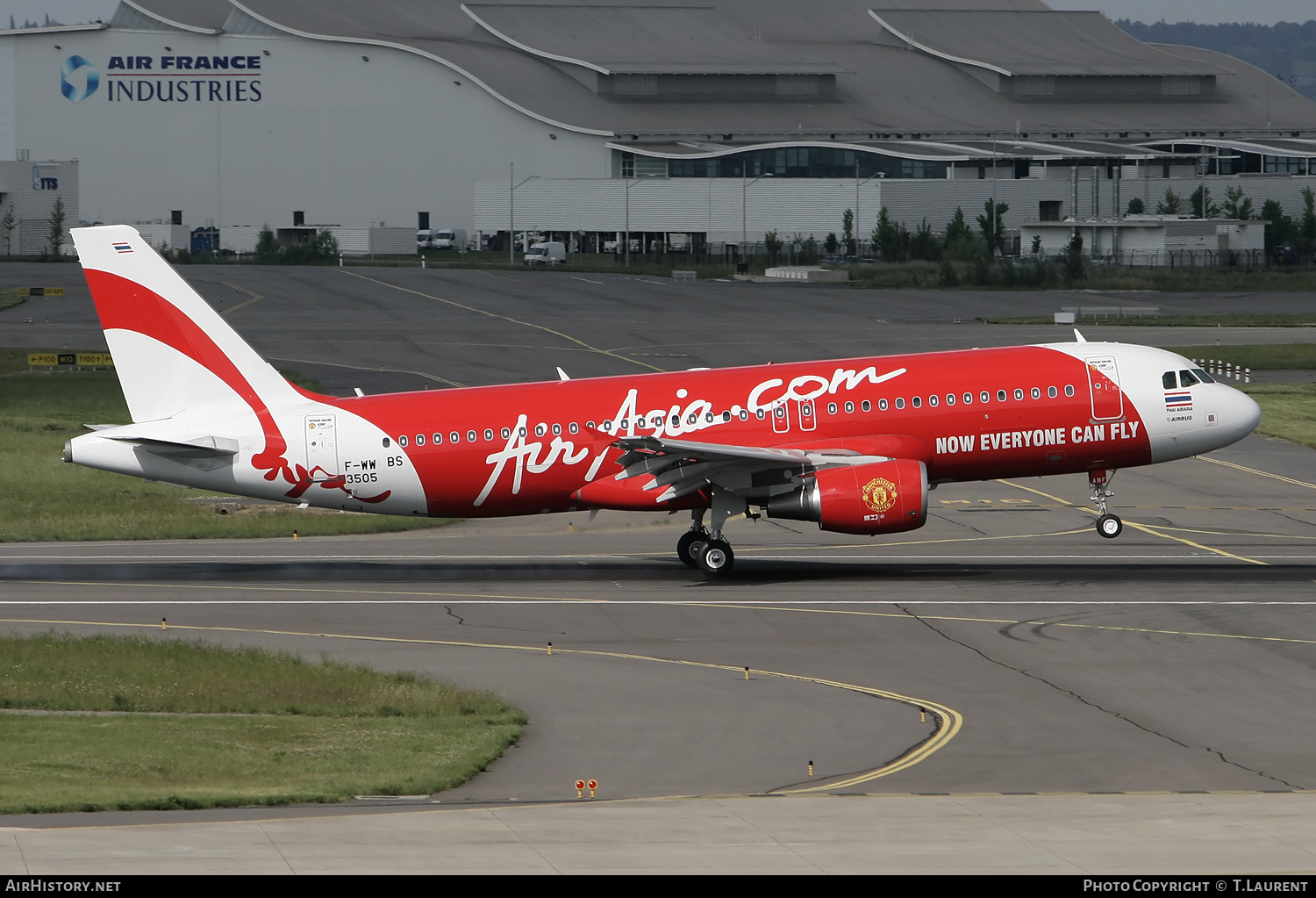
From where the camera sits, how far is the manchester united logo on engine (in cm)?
3900

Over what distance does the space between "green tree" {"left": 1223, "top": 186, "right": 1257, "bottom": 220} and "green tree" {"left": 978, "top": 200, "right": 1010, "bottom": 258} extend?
75.2 feet

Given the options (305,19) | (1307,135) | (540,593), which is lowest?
(540,593)

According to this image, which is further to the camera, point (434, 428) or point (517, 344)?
point (517, 344)

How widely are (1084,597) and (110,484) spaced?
1345 inches

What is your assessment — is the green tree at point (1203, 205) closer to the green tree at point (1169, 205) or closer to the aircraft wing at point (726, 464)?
the green tree at point (1169, 205)

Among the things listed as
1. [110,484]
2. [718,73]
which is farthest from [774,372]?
[718,73]

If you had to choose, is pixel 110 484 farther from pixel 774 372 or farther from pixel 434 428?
pixel 774 372

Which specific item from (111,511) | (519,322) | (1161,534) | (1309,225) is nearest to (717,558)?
(1161,534)

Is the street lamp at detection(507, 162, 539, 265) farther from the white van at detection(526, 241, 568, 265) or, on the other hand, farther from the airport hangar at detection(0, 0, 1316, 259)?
the white van at detection(526, 241, 568, 265)

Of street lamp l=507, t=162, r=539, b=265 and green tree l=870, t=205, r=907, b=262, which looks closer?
green tree l=870, t=205, r=907, b=262

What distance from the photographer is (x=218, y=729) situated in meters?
26.5

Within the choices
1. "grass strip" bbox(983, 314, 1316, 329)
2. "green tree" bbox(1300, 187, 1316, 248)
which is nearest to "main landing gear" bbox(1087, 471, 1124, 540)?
"grass strip" bbox(983, 314, 1316, 329)

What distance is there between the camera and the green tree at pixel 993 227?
529ft

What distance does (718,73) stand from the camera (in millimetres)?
195125
